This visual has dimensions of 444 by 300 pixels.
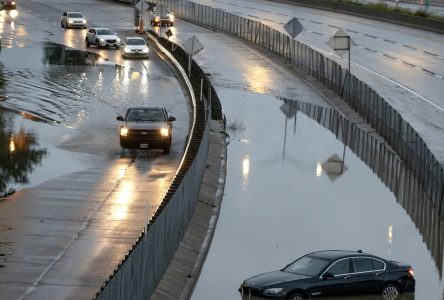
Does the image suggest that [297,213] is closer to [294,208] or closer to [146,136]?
[294,208]

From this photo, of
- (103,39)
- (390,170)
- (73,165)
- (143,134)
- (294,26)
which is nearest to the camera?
(73,165)

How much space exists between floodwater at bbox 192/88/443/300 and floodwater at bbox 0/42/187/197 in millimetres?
4852

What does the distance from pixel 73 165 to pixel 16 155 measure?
2753 millimetres

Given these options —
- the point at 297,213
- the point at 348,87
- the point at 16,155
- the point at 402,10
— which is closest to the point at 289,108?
the point at 348,87

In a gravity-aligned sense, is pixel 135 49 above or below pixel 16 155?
below

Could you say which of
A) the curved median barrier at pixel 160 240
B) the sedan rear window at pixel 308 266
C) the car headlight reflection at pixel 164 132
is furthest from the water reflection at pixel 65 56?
the sedan rear window at pixel 308 266

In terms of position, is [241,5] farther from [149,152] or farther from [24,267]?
[24,267]

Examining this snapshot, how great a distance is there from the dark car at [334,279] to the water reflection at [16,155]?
1178 centimetres

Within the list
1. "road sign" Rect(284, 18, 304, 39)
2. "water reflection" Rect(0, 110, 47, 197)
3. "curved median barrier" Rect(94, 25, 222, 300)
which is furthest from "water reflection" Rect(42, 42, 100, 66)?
"curved median barrier" Rect(94, 25, 222, 300)

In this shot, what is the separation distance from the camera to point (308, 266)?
2464 cm

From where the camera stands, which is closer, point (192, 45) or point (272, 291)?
point (272, 291)

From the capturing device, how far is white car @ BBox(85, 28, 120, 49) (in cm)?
7425

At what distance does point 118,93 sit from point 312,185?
20.7 meters

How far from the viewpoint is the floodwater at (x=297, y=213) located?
27859 mm
